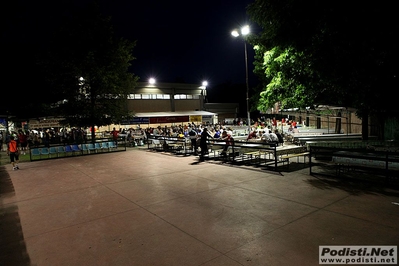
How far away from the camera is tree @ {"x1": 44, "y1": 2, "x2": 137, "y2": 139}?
699 inches

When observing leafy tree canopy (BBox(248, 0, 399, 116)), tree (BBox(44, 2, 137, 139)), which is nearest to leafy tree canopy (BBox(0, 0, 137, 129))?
tree (BBox(44, 2, 137, 139))

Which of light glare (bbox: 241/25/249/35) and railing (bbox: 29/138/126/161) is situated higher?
light glare (bbox: 241/25/249/35)

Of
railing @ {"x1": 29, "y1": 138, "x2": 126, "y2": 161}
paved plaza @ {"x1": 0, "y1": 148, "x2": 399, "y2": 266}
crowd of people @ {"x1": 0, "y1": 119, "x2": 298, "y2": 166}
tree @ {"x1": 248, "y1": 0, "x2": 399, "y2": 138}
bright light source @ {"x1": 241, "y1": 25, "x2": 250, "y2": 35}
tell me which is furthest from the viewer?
railing @ {"x1": 29, "y1": 138, "x2": 126, "y2": 161}

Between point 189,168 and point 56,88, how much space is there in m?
13.2

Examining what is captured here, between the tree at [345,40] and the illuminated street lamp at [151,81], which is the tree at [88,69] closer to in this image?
the tree at [345,40]

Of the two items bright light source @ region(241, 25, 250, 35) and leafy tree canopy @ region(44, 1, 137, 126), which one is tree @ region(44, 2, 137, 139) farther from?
bright light source @ region(241, 25, 250, 35)

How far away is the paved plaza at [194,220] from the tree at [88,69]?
1031 centimetres

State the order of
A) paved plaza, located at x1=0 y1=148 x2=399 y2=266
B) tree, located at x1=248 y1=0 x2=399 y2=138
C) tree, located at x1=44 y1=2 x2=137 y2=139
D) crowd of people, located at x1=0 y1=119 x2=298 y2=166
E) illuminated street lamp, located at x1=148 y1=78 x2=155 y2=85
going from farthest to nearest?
illuminated street lamp, located at x1=148 y1=78 x2=155 y2=85 < tree, located at x1=44 y1=2 x2=137 y2=139 < crowd of people, located at x1=0 y1=119 x2=298 y2=166 < tree, located at x1=248 y1=0 x2=399 y2=138 < paved plaza, located at x1=0 y1=148 x2=399 y2=266

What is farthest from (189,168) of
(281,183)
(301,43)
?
(301,43)

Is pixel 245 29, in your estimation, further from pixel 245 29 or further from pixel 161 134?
pixel 161 134

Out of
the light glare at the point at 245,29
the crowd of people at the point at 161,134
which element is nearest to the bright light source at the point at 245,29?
the light glare at the point at 245,29

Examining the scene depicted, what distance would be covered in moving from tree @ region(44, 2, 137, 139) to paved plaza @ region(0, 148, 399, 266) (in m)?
10.3

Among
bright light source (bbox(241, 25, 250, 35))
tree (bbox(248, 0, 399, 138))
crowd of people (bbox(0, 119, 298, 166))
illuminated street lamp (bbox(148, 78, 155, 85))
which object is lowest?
crowd of people (bbox(0, 119, 298, 166))

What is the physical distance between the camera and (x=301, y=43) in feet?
27.4
